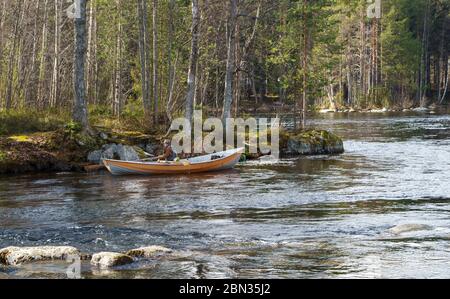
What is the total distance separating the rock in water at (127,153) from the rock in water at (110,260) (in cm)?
1566

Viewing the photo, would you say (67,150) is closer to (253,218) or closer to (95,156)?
(95,156)

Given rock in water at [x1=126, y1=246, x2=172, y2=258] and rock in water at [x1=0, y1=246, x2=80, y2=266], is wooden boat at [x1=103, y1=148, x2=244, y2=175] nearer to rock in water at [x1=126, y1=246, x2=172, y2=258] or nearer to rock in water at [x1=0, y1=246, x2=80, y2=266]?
rock in water at [x1=126, y1=246, x2=172, y2=258]

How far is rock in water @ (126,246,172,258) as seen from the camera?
12188mm

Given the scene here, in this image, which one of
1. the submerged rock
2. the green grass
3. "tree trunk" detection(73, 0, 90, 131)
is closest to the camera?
"tree trunk" detection(73, 0, 90, 131)

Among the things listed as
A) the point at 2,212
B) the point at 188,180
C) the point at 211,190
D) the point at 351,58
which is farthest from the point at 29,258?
the point at 351,58

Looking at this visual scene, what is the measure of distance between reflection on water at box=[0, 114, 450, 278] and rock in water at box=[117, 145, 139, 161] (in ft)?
7.18

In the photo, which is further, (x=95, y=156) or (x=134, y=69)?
(x=134, y=69)

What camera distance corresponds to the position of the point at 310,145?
108 ft

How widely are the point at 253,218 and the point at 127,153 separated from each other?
11962mm

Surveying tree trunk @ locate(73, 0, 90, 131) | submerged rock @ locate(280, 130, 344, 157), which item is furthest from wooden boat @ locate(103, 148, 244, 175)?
submerged rock @ locate(280, 130, 344, 157)

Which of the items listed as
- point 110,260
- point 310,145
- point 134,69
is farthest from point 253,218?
point 134,69

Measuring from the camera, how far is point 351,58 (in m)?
82.4

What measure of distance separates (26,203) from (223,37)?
93.1 feet

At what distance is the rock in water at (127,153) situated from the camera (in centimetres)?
2731
